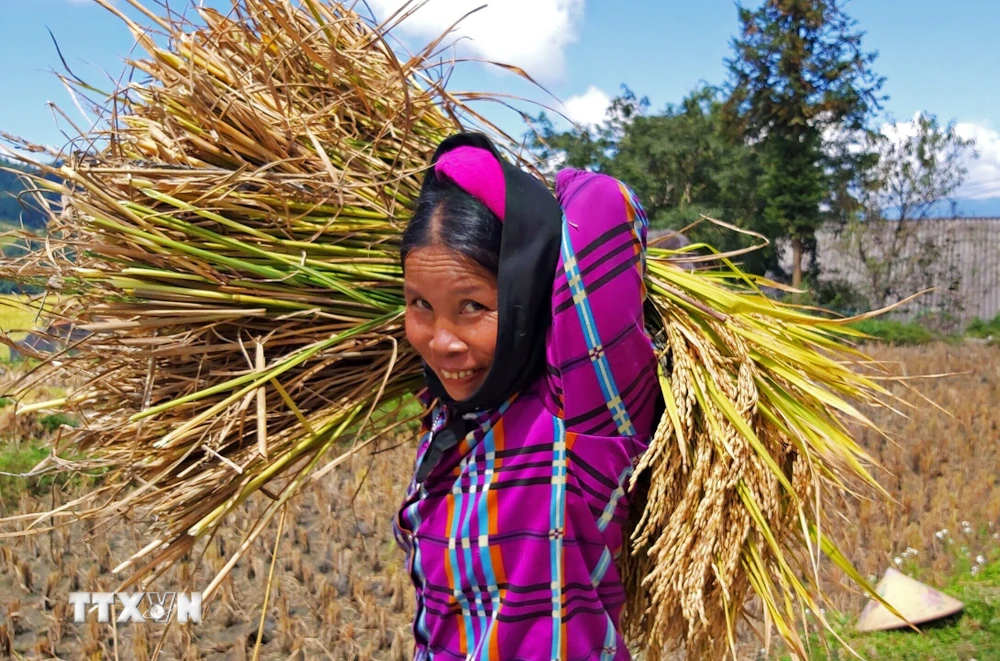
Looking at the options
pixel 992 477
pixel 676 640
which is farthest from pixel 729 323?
pixel 992 477

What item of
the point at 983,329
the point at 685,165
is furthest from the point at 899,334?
the point at 685,165

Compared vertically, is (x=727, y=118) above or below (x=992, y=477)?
above

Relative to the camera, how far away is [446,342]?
1228 mm

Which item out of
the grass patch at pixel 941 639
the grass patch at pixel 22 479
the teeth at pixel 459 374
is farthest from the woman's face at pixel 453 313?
the grass patch at pixel 22 479

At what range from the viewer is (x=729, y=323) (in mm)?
1363

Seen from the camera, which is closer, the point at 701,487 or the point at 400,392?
the point at 701,487

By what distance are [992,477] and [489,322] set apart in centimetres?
436

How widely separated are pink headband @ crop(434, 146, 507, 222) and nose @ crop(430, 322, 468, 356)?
18cm

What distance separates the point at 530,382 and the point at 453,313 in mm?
163

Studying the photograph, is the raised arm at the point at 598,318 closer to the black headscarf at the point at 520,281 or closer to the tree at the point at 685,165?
the black headscarf at the point at 520,281

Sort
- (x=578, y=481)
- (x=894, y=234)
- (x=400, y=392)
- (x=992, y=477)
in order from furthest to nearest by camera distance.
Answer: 1. (x=894, y=234)
2. (x=992, y=477)
3. (x=400, y=392)
4. (x=578, y=481)

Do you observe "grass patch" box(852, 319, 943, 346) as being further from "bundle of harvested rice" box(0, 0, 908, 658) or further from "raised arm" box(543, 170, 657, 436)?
"raised arm" box(543, 170, 657, 436)

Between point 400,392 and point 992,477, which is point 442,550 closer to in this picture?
point 400,392

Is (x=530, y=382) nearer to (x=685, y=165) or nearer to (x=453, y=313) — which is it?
(x=453, y=313)
